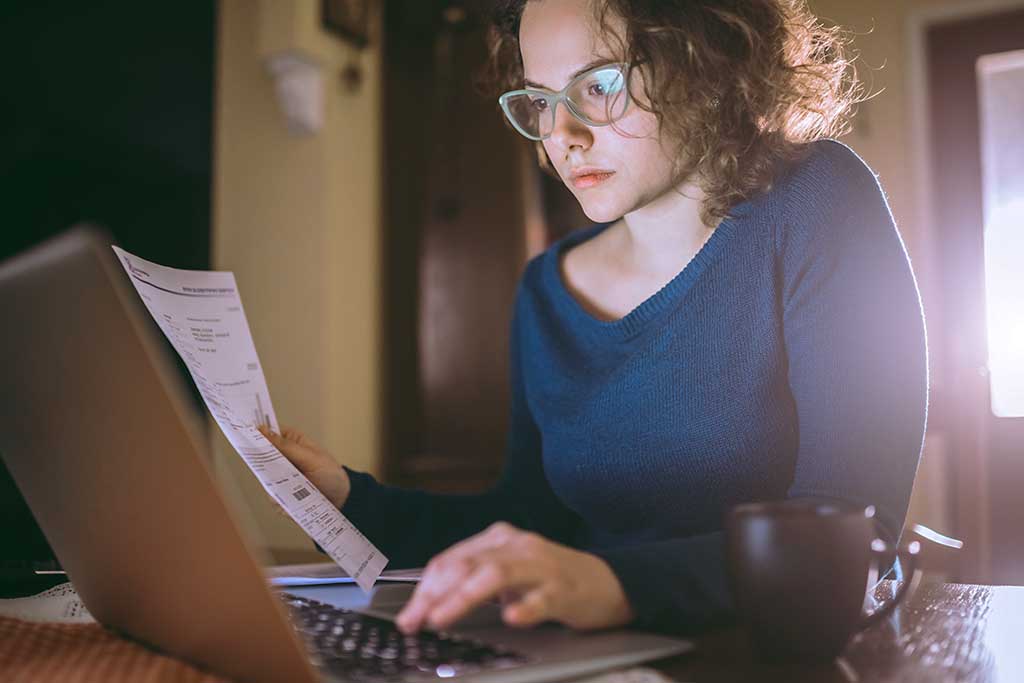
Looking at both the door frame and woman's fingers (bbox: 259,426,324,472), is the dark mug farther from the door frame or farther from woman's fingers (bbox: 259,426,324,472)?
the door frame

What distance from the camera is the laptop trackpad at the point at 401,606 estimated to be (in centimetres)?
56

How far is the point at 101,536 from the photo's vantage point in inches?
19.6

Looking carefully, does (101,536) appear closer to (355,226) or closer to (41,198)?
(41,198)

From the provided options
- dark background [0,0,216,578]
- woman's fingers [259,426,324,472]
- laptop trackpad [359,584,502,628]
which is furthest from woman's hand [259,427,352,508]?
dark background [0,0,216,578]

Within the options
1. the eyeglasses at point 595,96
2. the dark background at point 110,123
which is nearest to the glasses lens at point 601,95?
the eyeglasses at point 595,96

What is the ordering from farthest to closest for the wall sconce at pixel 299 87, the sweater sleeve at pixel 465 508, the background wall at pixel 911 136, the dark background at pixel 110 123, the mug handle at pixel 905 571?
the background wall at pixel 911 136 < the wall sconce at pixel 299 87 < the dark background at pixel 110 123 < the sweater sleeve at pixel 465 508 < the mug handle at pixel 905 571

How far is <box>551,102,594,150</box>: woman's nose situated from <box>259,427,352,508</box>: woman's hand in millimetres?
387

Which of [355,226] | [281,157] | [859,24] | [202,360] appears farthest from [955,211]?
[202,360]

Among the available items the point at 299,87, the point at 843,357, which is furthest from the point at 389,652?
the point at 299,87

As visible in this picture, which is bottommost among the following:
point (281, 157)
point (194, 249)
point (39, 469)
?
point (39, 469)

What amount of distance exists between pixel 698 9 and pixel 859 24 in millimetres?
2670

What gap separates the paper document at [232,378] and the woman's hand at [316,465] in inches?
3.1

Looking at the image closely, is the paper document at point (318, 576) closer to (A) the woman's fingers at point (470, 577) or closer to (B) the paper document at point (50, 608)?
(B) the paper document at point (50, 608)

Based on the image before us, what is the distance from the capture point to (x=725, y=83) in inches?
36.3
